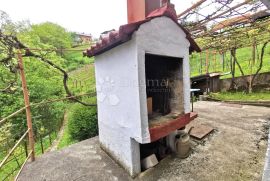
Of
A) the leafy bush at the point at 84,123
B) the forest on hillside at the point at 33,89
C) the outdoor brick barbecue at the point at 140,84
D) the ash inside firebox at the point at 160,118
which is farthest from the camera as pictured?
the leafy bush at the point at 84,123

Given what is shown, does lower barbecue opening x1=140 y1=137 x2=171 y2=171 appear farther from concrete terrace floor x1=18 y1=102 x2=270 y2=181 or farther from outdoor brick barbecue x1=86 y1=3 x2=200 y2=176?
concrete terrace floor x1=18 y1=102 x2=270 y2=181

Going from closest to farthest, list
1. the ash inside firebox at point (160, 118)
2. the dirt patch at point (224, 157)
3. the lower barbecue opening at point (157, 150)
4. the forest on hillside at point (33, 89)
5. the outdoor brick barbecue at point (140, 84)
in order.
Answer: the outdoor brick barbecue at point (140, 84) → the dirt patch at point (224, 157) → the ash inside firebox at point (160, 118) → the lower barbecue opening at point (157, 150) → the forest on hillside at point (33, 89)

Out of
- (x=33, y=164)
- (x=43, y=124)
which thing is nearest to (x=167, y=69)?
(x=33, y=164)

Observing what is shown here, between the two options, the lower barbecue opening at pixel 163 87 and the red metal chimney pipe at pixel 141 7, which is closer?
the red metal chimney pipe at pixel 141 7

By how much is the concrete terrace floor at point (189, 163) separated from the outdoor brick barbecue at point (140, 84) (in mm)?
317

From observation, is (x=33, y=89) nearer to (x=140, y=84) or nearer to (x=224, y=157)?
(x=140, y=84)

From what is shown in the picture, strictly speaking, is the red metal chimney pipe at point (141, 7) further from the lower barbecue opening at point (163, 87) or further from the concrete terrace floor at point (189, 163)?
the concrete terrace floor at point (189, 163)

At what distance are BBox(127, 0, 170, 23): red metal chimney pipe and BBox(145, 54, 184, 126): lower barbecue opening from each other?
2.60 ft

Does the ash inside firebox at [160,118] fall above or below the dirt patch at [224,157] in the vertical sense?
above

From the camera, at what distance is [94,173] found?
10.3 feet

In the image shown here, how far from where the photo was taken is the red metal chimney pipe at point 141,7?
10.9 feet

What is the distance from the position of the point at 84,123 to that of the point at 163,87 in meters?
3.01

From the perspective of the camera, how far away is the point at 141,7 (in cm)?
337

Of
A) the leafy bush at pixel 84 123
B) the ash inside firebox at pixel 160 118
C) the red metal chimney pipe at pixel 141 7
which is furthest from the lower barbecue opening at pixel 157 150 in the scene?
the red metal chimney pipe at pixel 141 7
